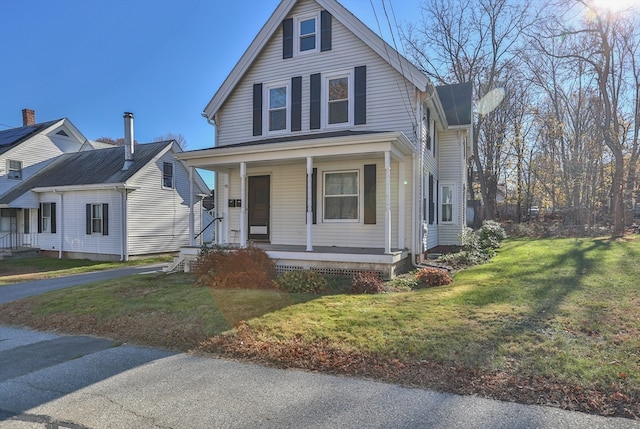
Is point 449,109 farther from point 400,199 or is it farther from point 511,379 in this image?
point 511,379

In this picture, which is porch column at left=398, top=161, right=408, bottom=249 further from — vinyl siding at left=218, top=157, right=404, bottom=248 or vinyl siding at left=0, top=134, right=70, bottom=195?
vinyl siding at left=0, top=134, right=70, bottom=195

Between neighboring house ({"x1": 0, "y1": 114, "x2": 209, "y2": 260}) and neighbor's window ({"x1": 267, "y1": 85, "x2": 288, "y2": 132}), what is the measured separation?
365 inches

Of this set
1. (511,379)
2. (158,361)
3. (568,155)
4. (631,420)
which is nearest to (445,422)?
(511,379)

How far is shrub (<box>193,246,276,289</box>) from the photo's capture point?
29.6 feet

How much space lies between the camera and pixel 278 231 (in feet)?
40.7

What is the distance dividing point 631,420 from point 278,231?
1001 centimetres

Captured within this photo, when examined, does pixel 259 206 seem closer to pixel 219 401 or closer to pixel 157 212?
pixel 219 401

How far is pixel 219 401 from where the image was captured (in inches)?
150

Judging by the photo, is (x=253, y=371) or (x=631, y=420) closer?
(x=631, y=420)

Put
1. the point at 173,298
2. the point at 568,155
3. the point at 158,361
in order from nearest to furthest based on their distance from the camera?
the point at 158,361 < the point at 173,298 < the point at 568,155

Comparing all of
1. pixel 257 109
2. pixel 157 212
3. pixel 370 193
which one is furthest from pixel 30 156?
pixel 370 193

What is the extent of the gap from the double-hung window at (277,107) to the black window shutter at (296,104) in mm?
243

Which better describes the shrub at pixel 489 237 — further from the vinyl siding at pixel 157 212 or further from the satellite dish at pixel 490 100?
the vinyl siding at pixel 157 212

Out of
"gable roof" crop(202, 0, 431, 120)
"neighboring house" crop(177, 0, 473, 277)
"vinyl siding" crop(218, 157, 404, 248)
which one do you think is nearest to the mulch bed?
"neighboring house" crop(177, 0, 473, 277)
